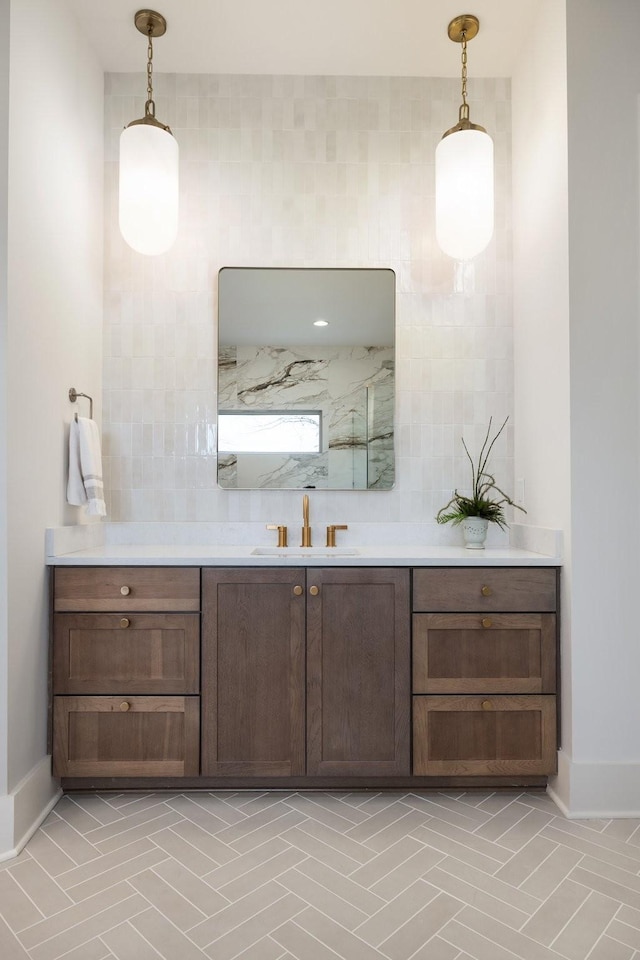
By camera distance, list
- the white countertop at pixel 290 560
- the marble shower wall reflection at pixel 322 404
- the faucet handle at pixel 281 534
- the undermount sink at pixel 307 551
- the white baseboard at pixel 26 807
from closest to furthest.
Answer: the white baseboard at pixel 26 807 < the white countertop at pixel 290 560 < the undermount sink at pixel 307 551 < the faucet handle at pixel 281 534 < the marble shower wall reflection at pixel 322 404

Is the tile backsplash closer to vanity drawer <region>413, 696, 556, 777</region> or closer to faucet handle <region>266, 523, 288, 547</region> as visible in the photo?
faucet handle <region>266, 523, 288, 547</region>

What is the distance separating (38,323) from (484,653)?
1870 millimetres

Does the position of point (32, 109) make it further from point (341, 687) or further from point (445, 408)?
point (341, 687)

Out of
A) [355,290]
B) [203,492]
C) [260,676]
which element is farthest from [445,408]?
[260,676]

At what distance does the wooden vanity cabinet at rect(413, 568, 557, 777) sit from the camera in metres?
2.12

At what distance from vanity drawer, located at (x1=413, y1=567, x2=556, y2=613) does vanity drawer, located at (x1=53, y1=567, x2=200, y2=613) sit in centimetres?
79

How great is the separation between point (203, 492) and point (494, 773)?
1.54 meters

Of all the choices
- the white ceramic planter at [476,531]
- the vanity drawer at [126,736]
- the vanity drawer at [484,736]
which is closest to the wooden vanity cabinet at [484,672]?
the vanity drawer at [484,736]

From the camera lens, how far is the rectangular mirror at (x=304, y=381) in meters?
2.63

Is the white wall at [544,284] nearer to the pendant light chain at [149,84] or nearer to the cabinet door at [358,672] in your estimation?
the cabinet door at [358,672]

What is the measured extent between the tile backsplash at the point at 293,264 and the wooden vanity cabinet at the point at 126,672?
0.55 metres

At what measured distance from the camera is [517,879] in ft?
5.51

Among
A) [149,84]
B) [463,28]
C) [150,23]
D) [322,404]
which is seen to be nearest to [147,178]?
[149,84]

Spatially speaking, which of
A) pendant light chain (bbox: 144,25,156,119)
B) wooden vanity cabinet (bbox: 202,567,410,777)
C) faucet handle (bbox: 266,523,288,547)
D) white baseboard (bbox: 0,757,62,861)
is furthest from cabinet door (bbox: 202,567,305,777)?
pendant light chain (bbox: 144,25,156,119)
